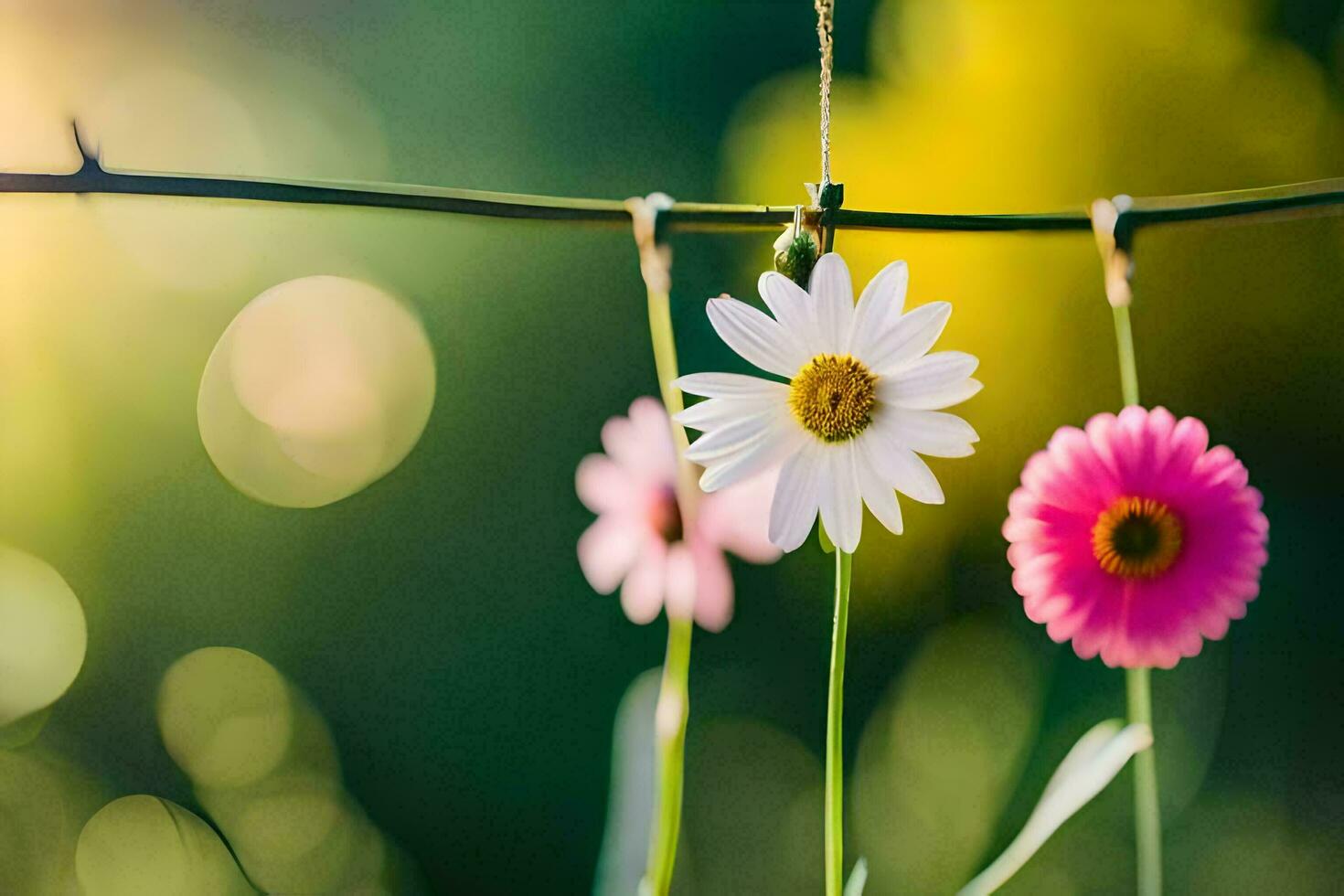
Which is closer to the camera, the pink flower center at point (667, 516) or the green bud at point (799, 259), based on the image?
the green bud at point (799, 259)

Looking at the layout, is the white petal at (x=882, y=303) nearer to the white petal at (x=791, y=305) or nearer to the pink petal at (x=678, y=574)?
the white petal at (x=791, y=305)

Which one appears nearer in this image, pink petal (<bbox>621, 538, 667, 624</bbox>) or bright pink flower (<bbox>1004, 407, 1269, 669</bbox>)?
bright pink flower (<bbox>1004, 407, 1269, 669</bbox>)

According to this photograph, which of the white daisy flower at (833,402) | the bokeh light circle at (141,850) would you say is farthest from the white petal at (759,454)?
the bokeh light circle at (141,850)

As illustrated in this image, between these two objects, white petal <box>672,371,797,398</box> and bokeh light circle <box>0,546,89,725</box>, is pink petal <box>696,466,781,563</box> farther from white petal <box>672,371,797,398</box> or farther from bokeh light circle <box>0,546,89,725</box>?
bokeh light circle <box>0,546,89,725</box>

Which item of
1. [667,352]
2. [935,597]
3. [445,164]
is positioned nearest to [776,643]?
[935,597]

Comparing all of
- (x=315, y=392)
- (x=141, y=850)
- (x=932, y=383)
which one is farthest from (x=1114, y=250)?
(x=141, y=850)

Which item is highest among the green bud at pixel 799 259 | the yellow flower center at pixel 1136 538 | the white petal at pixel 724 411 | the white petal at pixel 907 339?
the green bud at pixel 799 259

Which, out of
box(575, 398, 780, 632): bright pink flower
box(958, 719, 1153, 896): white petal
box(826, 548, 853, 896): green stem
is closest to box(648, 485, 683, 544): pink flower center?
box(575, 398, 780, 632): bright pink flower

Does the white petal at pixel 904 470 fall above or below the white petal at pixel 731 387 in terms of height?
below
